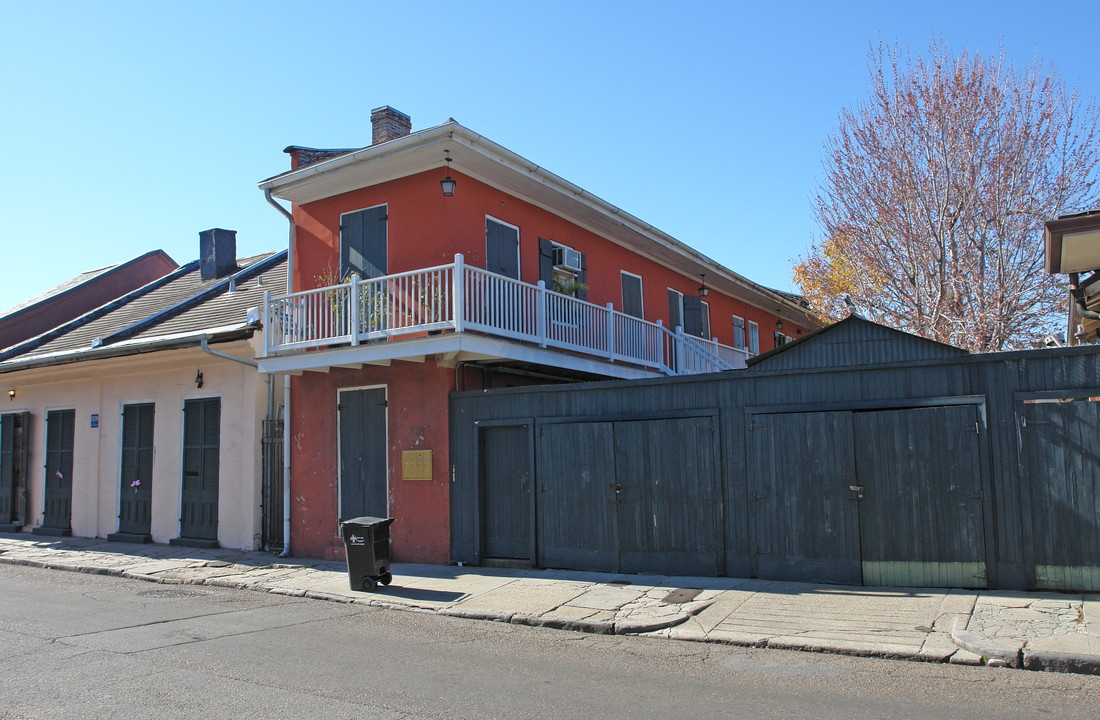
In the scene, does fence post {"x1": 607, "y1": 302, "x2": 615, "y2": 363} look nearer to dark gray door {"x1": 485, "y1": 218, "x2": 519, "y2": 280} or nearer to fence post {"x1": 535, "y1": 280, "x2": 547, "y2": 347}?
dark gray door {"x1": 485, "y1": 218, "x2": 519, "y2": 280}

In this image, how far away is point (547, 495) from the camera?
11.2 meters

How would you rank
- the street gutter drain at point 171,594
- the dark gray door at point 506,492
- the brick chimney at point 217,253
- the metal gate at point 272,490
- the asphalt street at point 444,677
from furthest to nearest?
the brick chimney at point 217,253
the metal gate at point 272,490
the dark gray door at point 506,492
the street gutter drain at point 171,594
the asphalt street at point 444,677

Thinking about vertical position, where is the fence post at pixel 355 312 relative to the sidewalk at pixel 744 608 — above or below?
above

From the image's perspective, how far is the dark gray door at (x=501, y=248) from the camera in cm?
1350

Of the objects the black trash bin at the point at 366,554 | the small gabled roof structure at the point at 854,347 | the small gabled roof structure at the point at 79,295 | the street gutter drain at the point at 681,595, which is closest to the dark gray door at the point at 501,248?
the small gabled roof structure at the point at 854,347

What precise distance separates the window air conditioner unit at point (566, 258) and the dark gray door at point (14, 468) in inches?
511

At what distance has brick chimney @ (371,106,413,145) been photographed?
15.2m

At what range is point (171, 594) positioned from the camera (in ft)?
33.7

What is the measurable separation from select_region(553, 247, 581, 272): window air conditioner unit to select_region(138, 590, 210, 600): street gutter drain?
819 centimetres

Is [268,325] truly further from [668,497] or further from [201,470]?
[668,497]

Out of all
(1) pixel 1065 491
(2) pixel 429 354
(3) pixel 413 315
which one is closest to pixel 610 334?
(2) pixel 429 354

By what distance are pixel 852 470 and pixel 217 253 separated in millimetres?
17692

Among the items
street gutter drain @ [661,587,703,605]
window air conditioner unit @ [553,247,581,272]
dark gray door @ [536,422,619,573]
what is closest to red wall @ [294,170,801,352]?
window air conditioner unit @ [553,247,581,272]

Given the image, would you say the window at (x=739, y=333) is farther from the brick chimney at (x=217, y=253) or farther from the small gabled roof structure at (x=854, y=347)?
the brick chimney at (x=217, y=253)
